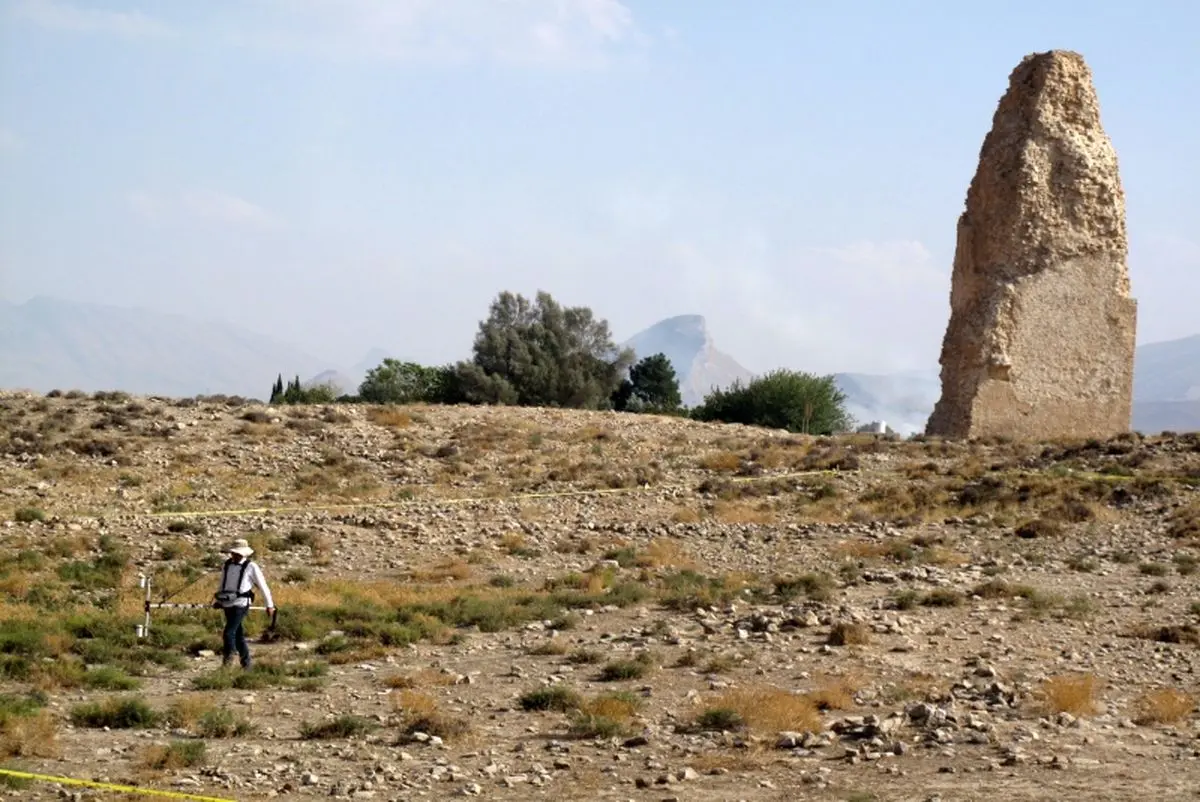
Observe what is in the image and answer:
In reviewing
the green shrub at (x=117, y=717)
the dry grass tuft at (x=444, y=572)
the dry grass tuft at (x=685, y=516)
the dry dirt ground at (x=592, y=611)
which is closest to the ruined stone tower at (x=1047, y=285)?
the dry dirt ground at (x=592, y=611)

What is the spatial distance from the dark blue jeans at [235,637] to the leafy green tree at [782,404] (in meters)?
30.4

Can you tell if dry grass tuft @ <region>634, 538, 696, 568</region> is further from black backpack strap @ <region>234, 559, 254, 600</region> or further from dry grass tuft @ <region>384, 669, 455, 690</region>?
black backpack strap @ <region>234, 559, 254, 600</region>

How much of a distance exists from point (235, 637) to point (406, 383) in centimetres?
4143

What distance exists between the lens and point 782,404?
4272 cm

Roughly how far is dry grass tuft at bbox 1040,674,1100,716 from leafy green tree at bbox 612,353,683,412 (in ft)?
127

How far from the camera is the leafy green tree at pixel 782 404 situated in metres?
42.4

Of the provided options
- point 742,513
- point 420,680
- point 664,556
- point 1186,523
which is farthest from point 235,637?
point 1186,523

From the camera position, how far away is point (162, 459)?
78.6 ft

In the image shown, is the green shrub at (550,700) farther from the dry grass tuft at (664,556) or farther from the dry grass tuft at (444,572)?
the dry grass tuft at (664,556)

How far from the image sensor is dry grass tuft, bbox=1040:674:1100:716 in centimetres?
995

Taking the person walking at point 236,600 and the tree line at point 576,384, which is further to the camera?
the tree line at point 576,384

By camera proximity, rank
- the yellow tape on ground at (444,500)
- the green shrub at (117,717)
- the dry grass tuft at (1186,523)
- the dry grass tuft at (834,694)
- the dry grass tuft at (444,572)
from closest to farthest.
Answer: the green shrub at (117,717)
the dry grass tuft at (834,694)
the dry grass tuft at (444,572)
the dry grass tuft at (1186,523)
the yellow tape on ground at (444,500)

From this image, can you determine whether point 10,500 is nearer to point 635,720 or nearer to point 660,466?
point 660,466

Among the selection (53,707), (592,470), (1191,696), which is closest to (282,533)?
(592,470)
